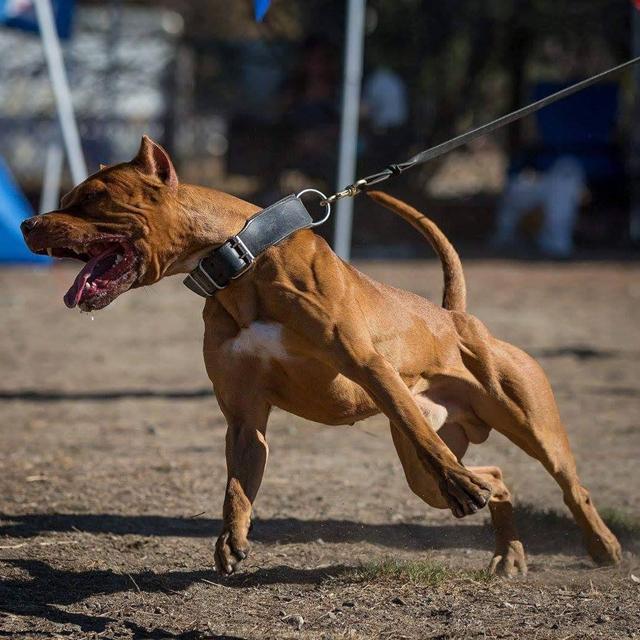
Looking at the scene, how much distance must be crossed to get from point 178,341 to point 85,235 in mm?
6404

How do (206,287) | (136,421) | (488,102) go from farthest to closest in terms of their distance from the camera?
(488,102) < (136,421) < (206,287)

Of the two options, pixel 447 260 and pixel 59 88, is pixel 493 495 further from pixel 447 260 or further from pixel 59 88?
pixel 59 88

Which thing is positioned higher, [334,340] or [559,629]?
[334,340]

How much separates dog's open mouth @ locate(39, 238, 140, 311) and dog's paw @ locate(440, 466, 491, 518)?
1.19m

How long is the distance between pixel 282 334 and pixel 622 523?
210cm

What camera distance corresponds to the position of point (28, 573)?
4430 mm

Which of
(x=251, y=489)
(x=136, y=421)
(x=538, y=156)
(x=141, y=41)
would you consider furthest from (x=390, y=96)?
(x=251, y=489)

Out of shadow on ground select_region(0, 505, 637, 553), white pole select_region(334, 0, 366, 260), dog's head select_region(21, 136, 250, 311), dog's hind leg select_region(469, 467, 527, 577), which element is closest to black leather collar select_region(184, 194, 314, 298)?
dog's head select_region(21, 136, 250, 311)

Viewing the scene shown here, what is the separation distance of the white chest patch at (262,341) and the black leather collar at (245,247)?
0.18m

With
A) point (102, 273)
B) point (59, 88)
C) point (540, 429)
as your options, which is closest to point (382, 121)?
point (59, 88)

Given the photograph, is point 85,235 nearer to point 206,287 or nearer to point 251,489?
point 206,287

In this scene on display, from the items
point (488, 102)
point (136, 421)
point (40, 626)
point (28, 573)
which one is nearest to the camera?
point (40, 626)

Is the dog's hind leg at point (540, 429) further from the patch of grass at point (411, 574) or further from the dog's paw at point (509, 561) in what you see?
the patch of grass at point (411, 574)

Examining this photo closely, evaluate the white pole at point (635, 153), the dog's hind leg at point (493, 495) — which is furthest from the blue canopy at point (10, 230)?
the white pole at point (635, 153)
